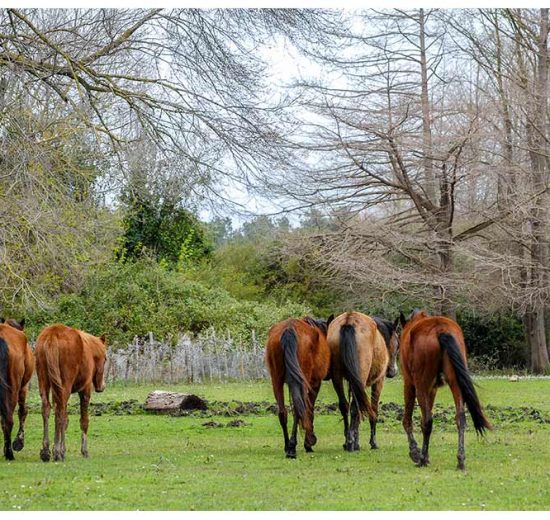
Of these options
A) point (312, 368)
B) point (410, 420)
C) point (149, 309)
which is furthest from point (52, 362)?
point (149, 309)

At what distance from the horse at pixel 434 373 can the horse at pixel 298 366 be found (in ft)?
3.99

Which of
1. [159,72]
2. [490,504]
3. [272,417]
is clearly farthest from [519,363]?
[490,504]

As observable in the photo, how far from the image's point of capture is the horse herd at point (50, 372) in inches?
424

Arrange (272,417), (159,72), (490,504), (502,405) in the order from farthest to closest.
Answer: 1. (502,405)
2. (272,417)
3. (159,72)
4. (490,504)

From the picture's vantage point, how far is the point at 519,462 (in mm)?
10250

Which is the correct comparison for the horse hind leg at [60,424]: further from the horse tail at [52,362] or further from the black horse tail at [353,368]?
the black horse tail at [353,368]

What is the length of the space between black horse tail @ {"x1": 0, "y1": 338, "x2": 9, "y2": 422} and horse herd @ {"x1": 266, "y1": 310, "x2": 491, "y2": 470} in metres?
3.03

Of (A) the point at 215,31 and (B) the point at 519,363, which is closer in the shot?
(A) the point at 215,31

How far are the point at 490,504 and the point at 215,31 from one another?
723cm

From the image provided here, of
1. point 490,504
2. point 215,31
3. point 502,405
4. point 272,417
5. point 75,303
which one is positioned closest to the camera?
point 490,504

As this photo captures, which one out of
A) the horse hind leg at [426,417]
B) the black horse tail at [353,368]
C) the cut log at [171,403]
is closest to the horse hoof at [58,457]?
the black horse tail at [353,368]

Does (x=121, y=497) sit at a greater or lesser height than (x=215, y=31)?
lesser

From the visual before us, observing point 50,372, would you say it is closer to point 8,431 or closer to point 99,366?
point 8,431

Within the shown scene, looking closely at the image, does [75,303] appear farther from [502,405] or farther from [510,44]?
[510,44]
